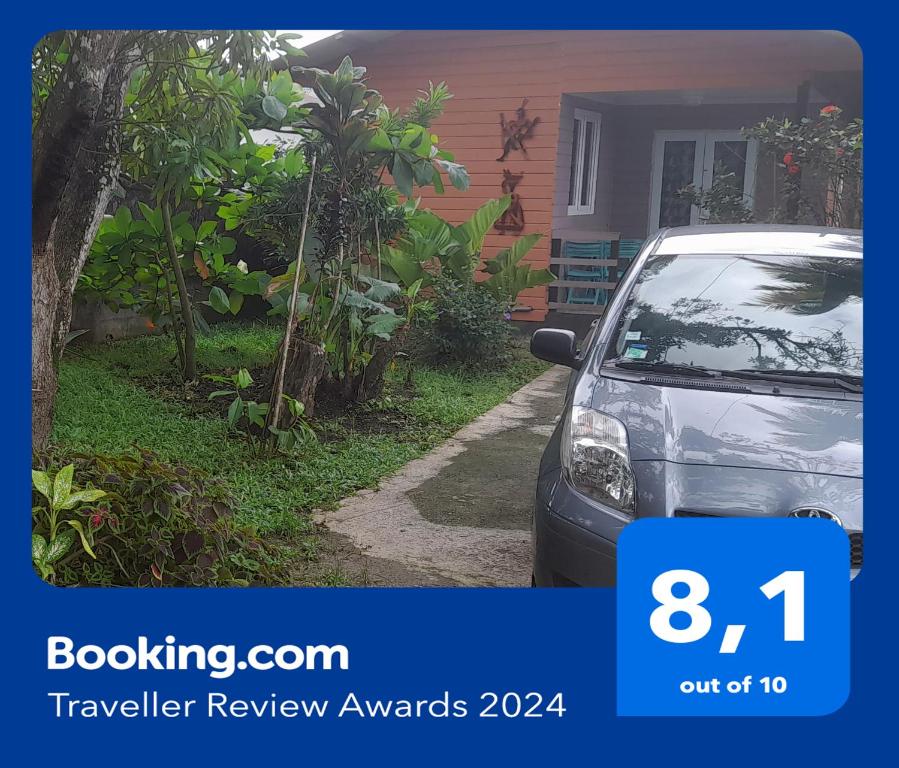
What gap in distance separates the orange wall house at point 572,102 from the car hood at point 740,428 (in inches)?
107

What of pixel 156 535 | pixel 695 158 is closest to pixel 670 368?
pixel 156 535

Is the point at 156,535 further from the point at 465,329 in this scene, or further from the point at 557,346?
the point at 465,329

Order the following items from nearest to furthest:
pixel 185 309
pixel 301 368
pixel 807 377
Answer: pixel 807 377
pixel 301 368
pixel 185 309

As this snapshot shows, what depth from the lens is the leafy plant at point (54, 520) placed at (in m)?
3.06

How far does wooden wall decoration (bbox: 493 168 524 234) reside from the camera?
8453 millimetres

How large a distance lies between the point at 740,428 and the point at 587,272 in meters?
4.91

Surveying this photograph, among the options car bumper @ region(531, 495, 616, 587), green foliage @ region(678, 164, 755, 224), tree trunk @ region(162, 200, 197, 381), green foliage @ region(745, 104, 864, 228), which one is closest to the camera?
car bumper @ region(531, 495, 616, 587)

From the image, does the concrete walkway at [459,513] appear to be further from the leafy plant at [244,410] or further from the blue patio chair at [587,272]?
the blue patio chair at [587,272]

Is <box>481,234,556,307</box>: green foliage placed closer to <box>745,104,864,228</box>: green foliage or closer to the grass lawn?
the grass lawn

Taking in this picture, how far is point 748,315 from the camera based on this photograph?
348 centimetres

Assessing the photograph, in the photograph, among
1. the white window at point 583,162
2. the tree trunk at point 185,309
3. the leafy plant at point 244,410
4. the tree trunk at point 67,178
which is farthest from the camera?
the white window at point 583,162

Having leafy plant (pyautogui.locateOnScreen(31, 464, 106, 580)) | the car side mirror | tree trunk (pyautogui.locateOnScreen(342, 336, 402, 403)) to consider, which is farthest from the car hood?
tree trunk (pyautogui.locateOnScreen(342, 336, 402, 403))

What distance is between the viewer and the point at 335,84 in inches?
203

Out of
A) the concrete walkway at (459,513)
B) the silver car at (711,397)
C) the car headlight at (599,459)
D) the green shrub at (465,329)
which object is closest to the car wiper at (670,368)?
the silver car at (711,397)
